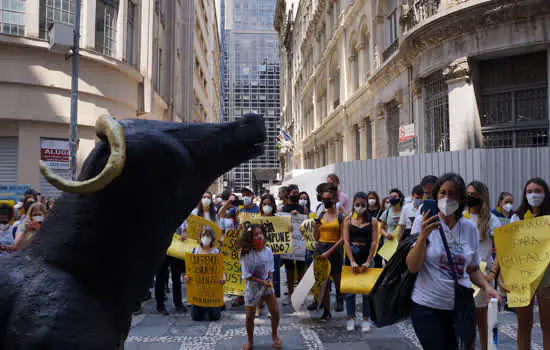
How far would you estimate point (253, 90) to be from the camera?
8856 centimetres

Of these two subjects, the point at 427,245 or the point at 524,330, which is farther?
the point at 524,330

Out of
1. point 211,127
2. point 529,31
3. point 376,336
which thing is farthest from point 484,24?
point 211,127

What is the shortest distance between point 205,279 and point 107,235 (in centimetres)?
506

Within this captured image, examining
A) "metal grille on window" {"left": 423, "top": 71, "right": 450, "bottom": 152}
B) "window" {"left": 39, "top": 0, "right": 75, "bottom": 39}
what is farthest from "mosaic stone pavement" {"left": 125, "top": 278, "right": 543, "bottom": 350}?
"window" {"left": 39, "top": 0, "right": 75, "bottom": 39}

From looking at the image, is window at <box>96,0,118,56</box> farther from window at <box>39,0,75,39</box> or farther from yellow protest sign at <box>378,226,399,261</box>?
yellow protest sign at <box>378,226,399,261</box>

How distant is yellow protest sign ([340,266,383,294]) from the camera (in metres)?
5.30

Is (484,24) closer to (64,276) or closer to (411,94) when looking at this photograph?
(411,94)

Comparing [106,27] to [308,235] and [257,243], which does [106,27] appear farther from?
[257,243]

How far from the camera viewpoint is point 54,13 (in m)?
14.4

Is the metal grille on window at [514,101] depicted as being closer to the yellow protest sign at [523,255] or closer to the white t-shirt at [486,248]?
the white t-shirt at [486,248]

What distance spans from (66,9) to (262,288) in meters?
14.0

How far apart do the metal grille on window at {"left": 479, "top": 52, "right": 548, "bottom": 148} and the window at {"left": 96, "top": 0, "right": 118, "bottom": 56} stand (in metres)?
13.2

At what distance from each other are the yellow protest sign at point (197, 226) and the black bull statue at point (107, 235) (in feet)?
18.7

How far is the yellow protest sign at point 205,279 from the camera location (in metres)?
6.19
